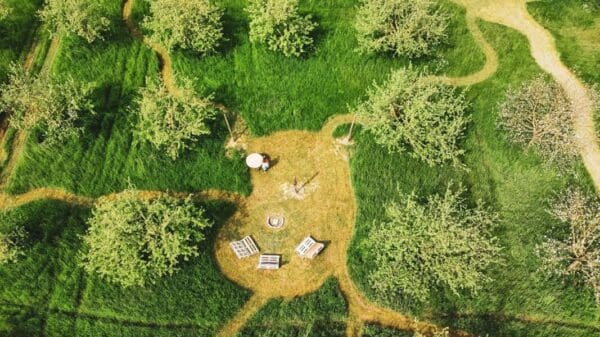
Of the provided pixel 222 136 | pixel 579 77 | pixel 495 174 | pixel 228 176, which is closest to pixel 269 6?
pixel 222 136

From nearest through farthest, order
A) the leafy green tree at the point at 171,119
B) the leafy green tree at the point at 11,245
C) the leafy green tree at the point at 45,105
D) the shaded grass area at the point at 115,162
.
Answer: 1. the leafy green tree at the point at 11,245
2. the leafy green tree at the point at 171,119
3. the shaded grass area at the point at 115,162
4. the leafy green tree at the point at 45,105

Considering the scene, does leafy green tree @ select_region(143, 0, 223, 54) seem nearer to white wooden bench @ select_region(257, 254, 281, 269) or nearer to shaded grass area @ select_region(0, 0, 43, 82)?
shaded grass area @ select_region(0, 0, 43, 82)

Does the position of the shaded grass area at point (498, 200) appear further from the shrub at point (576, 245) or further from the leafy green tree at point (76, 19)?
the leafy green tree at point (76, 19)

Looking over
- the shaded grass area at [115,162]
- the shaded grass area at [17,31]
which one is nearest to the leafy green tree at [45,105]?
the shaded grass area at [115,162]

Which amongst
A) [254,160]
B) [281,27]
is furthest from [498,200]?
[281,27]

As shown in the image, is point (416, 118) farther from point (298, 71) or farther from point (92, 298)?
point (92, 298)
